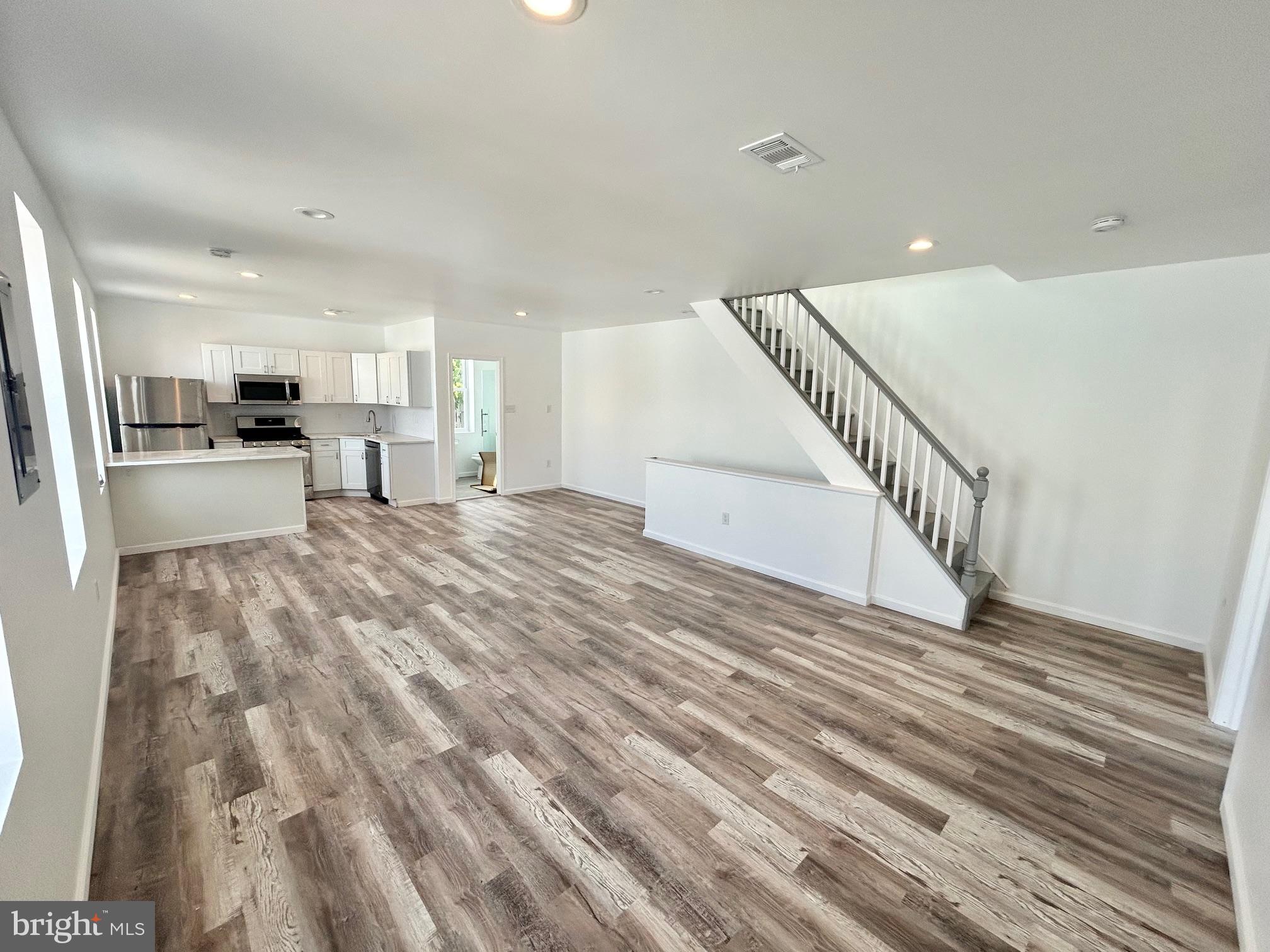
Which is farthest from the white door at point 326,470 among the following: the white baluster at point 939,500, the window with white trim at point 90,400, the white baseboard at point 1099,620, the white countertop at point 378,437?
the white baseboard at point 1099,620

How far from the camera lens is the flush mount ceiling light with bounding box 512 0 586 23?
1.21 meters

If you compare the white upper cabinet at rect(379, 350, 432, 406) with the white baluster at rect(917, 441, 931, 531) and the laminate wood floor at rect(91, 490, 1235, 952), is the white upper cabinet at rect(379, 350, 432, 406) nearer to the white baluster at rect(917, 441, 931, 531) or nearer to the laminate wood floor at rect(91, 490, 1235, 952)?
the laminate wood floor at rect(91, 490, 1235, 952)

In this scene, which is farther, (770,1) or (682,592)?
(682,592)

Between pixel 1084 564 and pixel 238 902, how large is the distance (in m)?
5.25

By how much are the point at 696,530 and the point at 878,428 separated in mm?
2075

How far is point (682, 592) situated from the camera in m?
4.16

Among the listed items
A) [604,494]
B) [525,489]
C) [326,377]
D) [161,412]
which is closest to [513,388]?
[525,489]

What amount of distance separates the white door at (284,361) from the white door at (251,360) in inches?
2.0

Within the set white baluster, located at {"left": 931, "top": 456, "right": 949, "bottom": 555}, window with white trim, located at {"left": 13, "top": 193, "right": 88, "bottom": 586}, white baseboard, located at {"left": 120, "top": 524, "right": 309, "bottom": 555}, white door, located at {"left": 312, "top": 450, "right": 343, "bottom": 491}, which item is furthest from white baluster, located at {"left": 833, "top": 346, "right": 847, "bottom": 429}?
white door, located at {"left": 312, "top": 450, "right": 343, "bottom": 491}

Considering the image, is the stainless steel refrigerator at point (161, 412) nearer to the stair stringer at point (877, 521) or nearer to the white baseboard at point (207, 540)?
the white baseboard at point (207, 540)

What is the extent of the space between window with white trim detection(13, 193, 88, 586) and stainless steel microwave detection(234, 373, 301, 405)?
15.5ft

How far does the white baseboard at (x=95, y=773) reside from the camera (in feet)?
5.16

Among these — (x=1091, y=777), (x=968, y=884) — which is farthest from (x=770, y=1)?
(x=1091, y=777)

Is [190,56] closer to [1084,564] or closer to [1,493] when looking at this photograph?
[1,493]
